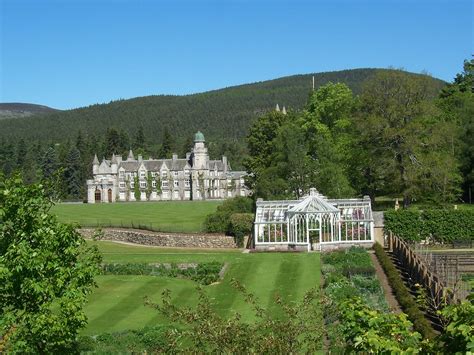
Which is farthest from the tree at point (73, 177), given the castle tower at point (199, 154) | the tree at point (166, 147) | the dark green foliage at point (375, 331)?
the dark green foliage at point (375, 331)

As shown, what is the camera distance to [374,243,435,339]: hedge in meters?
15.9

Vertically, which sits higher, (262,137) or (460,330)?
(262,137)

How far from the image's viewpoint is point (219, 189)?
356ft

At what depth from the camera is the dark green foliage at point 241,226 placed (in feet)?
127

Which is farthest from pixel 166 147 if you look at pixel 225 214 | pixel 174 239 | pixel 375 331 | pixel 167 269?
pixel 375 331

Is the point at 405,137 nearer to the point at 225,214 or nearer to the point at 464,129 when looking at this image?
the point at 464,129

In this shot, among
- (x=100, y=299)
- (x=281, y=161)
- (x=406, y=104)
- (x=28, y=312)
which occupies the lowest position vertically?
(x=100, y=299)

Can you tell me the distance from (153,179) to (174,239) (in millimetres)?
62748

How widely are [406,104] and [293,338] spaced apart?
115 feet

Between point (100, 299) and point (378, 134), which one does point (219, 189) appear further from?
point (100, 299)

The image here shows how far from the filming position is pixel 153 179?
339ft

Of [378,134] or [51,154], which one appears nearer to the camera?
[378,134]

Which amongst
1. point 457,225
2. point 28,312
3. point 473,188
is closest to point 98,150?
point 473,188

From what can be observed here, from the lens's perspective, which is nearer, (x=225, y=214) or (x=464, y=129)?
(x=225, y=214)
